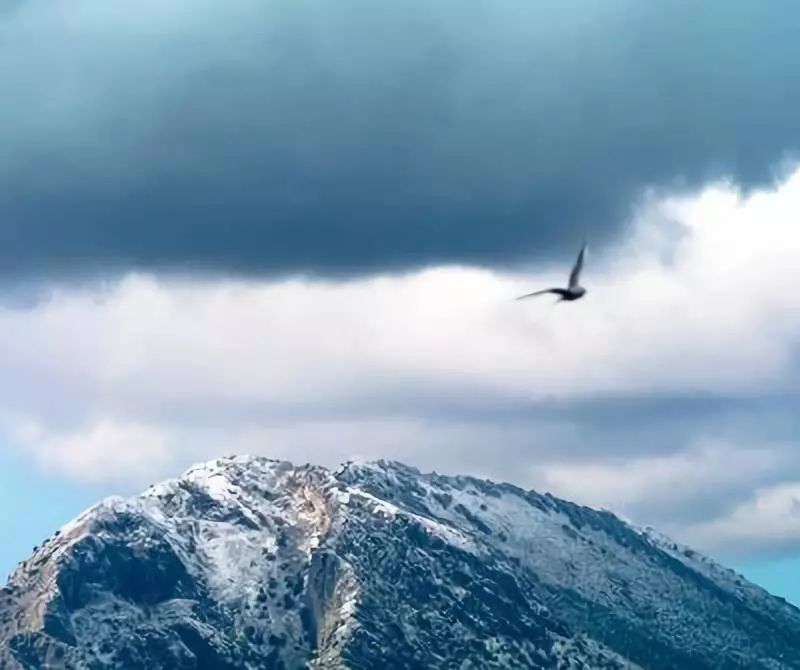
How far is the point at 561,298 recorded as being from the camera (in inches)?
7613
